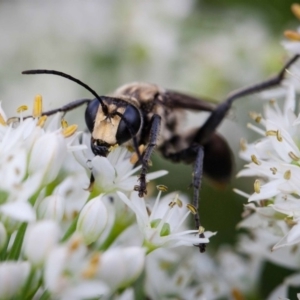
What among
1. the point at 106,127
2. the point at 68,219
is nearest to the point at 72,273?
the point at 106,127

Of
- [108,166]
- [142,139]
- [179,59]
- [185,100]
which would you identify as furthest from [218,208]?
[108,166]

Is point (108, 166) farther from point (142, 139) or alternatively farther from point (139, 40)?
point (139, 40)

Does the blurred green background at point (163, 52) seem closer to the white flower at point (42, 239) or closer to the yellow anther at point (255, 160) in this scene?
the yellow anther at point (255, 160)

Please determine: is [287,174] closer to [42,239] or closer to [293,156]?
[293,156]

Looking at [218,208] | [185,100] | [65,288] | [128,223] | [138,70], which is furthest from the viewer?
[138,70]

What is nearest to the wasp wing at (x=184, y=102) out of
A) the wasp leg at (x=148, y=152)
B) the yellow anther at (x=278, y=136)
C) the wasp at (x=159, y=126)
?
the wasp at (x=159, y=126)
